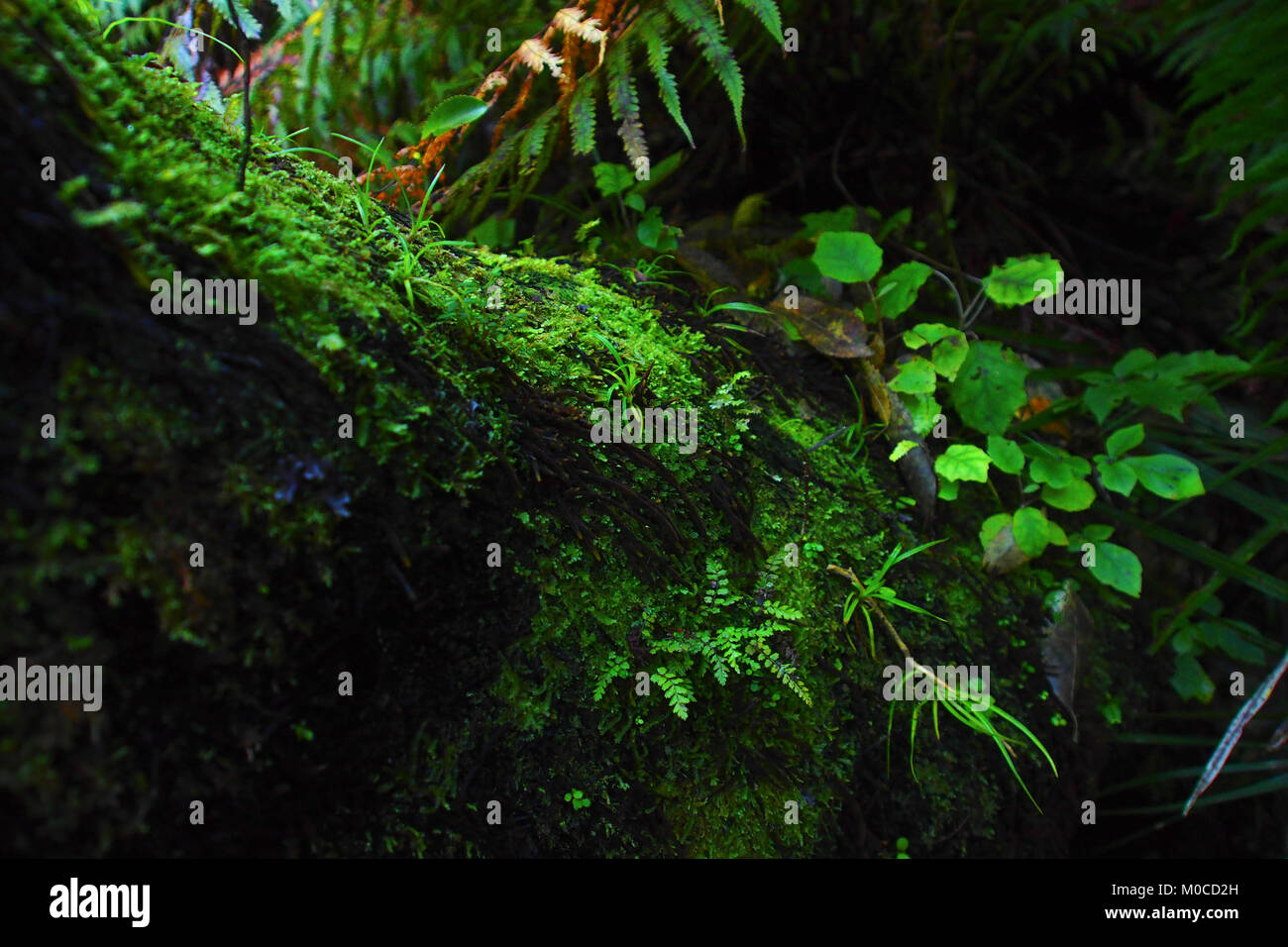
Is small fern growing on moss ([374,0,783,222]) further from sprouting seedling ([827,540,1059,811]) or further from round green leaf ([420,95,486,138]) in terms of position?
sprouting seedling ([827,540,1059,811])

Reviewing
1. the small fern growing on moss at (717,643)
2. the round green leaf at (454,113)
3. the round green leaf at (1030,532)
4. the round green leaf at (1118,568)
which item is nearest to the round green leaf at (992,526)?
the round green leaf at (1030,532)

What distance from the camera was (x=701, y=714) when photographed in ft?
4.47

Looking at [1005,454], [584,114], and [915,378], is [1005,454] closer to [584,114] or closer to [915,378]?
[915,378]

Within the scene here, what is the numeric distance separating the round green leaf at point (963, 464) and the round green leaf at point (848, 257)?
54cm

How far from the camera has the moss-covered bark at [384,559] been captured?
0.86 m

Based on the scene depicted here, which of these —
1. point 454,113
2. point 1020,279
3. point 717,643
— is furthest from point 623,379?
point 1020,279

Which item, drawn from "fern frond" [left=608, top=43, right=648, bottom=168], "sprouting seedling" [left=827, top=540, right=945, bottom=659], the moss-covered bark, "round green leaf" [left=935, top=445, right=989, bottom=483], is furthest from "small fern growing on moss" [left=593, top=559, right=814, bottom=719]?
"fern frond" [left=608, top=43, right=648, bottom=168]

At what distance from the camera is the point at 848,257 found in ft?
6.31

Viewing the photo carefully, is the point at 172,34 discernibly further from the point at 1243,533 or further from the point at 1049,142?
the point at 1243,533

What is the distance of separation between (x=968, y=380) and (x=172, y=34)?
261 cm

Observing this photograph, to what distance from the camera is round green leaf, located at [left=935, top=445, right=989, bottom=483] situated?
1.78 metres

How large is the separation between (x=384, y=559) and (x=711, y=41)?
1.49 m

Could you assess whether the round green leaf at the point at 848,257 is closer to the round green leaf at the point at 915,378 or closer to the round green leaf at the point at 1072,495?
the round green leaf at the point at 915,378
